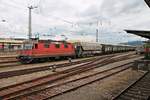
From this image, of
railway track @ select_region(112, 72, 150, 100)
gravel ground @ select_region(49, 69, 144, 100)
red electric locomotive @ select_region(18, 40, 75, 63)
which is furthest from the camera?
red electric locomotive @ select_region(18, 40, 75, 63)

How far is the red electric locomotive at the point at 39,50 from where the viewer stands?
84.4 ft

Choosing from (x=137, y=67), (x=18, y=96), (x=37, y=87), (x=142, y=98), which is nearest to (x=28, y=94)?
(x=18, y=96)

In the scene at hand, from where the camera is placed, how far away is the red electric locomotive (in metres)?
25.7

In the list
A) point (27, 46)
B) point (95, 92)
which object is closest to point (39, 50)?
point (27, 46)

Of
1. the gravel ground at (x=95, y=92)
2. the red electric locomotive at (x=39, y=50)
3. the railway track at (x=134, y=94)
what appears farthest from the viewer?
the red electric locomotive at (x=39, y=50)

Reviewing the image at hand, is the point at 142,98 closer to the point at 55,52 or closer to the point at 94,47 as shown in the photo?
the point at 55,52

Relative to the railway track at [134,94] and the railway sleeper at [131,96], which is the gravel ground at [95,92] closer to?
the railway track at [134,94]

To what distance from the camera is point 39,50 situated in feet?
86.2

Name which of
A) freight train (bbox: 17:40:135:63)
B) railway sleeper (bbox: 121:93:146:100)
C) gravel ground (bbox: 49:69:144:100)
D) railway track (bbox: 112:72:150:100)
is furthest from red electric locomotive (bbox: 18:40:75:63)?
railway sleeper (bbox: 121:93:146:100)

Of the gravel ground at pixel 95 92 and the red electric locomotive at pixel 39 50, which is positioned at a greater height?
the red electric locomotive at pixel 39 50

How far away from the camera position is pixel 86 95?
1078 centimetres

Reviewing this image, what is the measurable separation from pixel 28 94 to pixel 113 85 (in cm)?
569

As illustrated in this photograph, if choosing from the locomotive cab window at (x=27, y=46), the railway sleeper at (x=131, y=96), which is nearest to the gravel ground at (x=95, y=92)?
the railway sleeper at (x=131, y=96)

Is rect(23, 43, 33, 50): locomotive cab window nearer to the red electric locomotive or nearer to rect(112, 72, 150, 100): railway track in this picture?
the red electric locomotive
